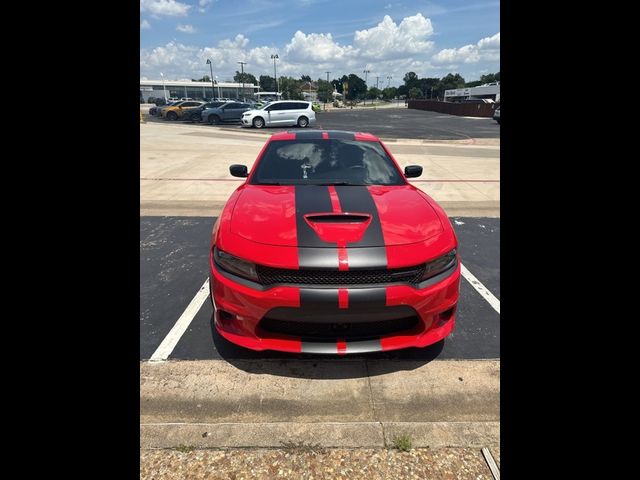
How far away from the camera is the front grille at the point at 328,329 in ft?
7.17

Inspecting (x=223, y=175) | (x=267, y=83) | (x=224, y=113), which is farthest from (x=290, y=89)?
(x=223, y=175)

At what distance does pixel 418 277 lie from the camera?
7.44ft

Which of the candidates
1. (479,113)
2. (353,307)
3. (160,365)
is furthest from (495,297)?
(479,113)

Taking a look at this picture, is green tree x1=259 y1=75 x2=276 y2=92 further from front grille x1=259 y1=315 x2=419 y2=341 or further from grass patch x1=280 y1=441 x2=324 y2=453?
grass patch x1=280 y1=441 x2=324 y2=453

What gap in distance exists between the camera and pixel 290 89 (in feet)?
341

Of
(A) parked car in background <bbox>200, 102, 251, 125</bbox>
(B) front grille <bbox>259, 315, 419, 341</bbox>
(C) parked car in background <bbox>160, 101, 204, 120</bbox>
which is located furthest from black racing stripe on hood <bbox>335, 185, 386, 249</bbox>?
(C) parked car in background <bbox>160, 101, 204, 120</bbox>

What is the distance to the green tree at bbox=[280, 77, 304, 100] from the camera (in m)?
93.7

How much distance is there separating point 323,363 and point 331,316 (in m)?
0.67

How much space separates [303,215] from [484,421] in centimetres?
168

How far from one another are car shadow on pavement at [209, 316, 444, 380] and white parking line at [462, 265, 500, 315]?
1.06m

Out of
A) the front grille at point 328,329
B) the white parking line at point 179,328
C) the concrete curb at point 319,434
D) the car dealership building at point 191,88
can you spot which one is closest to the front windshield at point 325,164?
the white parking line at point 179,328

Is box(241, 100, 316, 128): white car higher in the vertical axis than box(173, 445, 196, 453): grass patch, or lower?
higher

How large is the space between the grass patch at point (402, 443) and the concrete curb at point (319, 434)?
29 millimetres

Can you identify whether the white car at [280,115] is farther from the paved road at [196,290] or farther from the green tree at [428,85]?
the green tree at [428,85]
